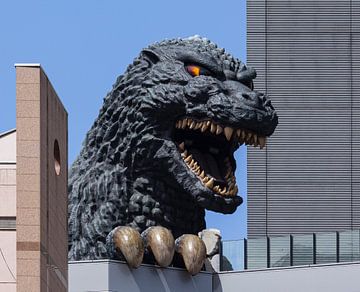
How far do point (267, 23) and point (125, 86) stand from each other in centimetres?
2993

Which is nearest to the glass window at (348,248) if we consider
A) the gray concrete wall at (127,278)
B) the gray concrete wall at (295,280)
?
the gray concrete wall at (295,280)

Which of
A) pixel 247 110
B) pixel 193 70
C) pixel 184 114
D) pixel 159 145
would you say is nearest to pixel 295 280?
pixel 159 145

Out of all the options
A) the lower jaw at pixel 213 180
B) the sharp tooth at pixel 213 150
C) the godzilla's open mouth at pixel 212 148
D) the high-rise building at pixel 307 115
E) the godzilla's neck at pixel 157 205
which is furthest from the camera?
the high-rise building at pixel 307 115

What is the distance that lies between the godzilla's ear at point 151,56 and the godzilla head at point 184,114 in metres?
0.02

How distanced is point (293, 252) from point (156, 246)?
5.82 metres

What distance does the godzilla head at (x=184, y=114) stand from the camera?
51.1 meters

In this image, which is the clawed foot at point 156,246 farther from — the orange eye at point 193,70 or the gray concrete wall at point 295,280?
the gray concrete wall at point 295,280

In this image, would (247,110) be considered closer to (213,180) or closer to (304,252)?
(213,180)

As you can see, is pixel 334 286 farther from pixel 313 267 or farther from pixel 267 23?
pixel 267 23

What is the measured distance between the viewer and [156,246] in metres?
51.9

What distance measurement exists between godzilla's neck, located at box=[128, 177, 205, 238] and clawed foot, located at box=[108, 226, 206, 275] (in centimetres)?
23

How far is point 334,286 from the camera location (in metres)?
56.2

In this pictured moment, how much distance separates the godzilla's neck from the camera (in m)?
51.7

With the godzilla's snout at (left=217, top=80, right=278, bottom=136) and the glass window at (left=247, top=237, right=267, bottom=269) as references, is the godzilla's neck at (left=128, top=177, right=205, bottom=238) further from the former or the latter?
the glass window at (left=247, top=237, right=267, bottom=269)
